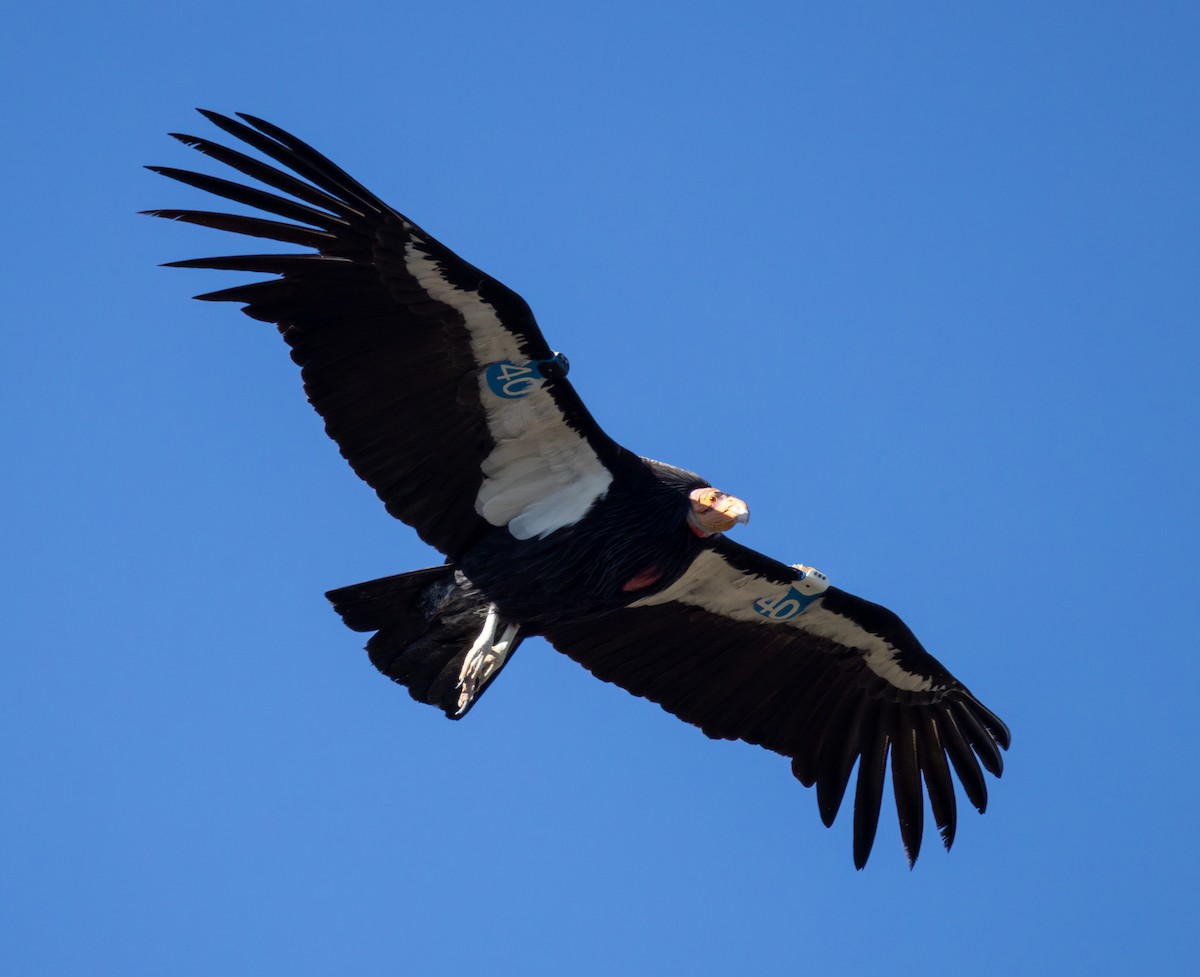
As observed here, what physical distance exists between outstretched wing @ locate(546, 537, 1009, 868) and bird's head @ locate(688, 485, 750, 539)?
3.86ft

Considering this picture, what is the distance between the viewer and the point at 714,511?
391 inches

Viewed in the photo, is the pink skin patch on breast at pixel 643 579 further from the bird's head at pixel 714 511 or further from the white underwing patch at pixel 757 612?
the white underwing patch at pixel 757 612

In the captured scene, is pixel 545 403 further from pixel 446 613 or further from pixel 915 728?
pixel 915 728

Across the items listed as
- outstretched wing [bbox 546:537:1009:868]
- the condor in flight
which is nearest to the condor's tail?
the condor in flight

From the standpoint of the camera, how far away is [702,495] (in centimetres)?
1002

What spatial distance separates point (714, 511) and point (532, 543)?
1.14 m

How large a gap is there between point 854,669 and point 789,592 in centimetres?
91

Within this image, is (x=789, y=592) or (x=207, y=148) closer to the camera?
(x=207, y=148)

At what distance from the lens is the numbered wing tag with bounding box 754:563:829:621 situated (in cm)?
1105

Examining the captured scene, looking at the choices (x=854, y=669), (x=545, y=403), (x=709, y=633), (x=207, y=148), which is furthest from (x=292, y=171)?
(x=854, y=669)

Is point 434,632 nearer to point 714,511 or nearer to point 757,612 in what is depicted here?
point 714,511

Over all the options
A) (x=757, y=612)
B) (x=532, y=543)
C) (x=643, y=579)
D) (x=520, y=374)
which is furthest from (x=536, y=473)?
(x=757, y=612)

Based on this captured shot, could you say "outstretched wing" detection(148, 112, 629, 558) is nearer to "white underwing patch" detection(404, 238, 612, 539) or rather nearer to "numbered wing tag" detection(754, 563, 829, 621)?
"white underwing patch" detection(404, 238, 612, 539)

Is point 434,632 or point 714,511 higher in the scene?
point 714,511
